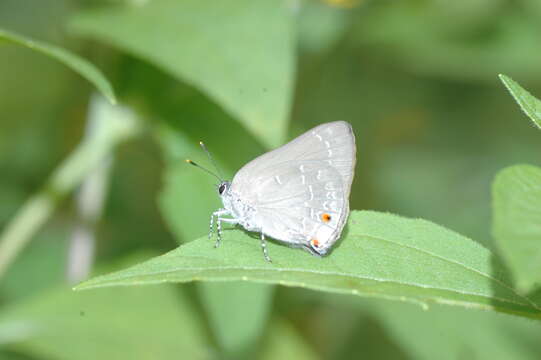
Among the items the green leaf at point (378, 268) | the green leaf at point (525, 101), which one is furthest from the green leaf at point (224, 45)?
the green leaf at point (525, 101)

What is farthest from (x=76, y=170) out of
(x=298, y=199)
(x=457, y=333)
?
(x=457, y=333)

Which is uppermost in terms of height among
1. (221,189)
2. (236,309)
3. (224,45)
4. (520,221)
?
(520,221)

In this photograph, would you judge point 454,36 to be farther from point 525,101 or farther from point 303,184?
point 525,101

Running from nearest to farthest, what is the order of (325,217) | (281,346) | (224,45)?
(325,217)
(224,45)
(281,346)

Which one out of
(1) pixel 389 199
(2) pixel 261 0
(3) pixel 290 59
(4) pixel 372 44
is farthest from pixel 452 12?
(3) pixel 290 59

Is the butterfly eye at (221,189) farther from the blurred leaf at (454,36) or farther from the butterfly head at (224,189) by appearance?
the blurred leaf at (454,36)
